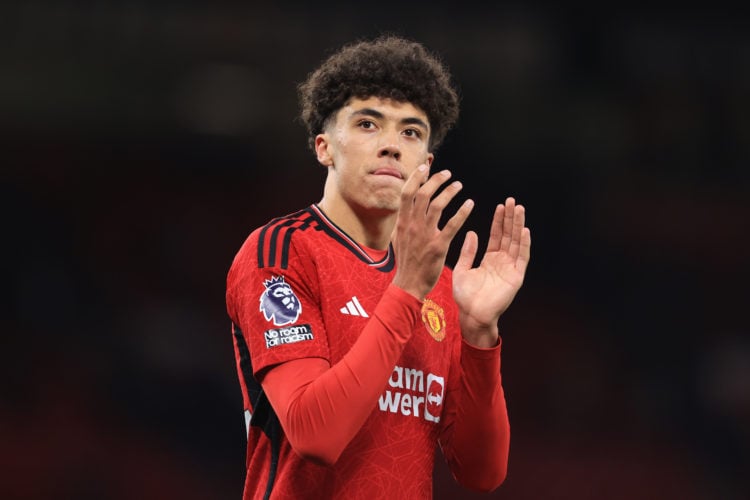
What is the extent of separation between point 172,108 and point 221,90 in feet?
1.43

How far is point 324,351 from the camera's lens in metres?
2.36

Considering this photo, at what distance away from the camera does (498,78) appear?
7.98 metres

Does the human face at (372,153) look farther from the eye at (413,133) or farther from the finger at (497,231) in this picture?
the finger at (497,231)

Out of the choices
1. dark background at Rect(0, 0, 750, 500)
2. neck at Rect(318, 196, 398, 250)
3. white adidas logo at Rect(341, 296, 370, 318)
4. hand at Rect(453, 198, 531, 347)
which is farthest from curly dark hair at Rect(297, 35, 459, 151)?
dark background at Rect(0, 0, 750, 500)

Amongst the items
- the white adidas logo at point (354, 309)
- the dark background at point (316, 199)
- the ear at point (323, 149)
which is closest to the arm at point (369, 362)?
the white adidas logo at point (354, 309)

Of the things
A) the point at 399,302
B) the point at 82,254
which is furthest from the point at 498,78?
the point at 399,302

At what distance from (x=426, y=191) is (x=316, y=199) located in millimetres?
Result: 5178

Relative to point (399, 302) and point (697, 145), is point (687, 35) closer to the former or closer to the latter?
point (697, 145)

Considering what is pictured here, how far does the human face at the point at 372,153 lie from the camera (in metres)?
2.68

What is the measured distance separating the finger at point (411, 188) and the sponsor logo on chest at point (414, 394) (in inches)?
19.8

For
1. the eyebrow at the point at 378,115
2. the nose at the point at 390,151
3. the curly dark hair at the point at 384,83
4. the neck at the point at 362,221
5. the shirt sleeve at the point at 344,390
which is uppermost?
the curly dark hair at the point at 384,83

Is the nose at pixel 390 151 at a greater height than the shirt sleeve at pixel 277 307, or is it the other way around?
the nose at pixel 390 151

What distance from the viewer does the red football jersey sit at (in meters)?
2.38

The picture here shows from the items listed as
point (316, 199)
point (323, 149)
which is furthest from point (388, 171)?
point (316, 199)
